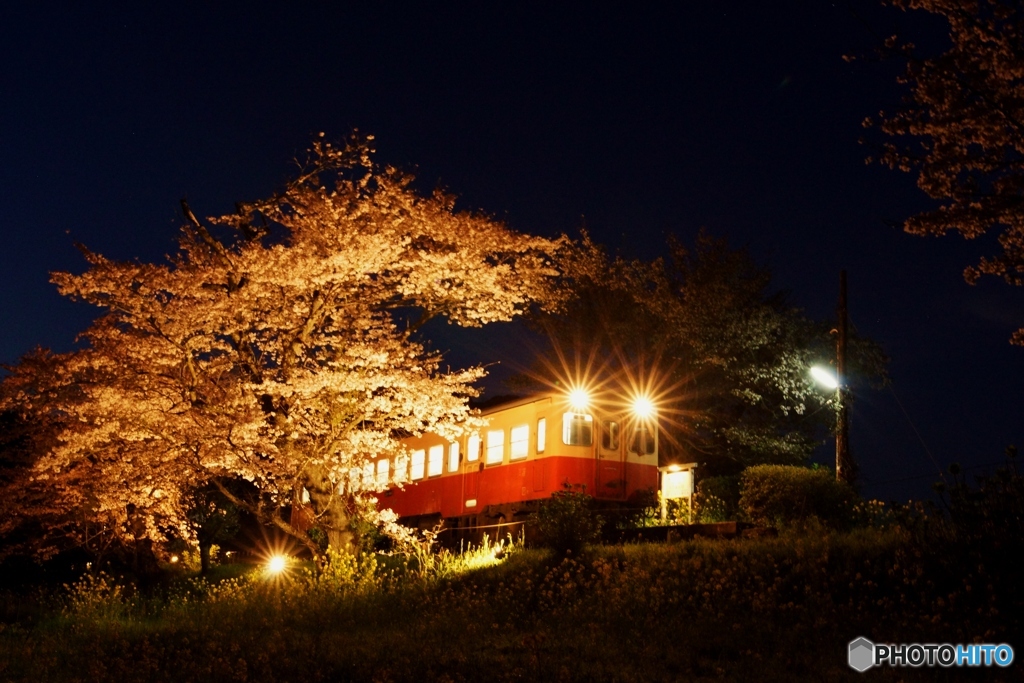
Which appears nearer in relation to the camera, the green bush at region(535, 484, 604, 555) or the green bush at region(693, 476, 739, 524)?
the green bush at region(535, 484, 604, 555)

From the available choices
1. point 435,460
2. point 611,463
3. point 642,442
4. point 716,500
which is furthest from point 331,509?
point 642,442

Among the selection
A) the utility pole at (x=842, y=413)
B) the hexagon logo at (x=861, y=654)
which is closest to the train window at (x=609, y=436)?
the utility pole at (x=842, y=413)

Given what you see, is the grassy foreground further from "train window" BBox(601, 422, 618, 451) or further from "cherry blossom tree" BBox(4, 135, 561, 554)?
"train window" BBox(601, 422, 618, 451)

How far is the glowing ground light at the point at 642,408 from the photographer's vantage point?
22.1 meters

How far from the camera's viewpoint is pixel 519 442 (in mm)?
21719

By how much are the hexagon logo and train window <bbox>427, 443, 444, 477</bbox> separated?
16.3 m

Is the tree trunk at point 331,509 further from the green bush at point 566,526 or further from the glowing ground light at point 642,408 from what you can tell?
the glowing ground light at point 642,408

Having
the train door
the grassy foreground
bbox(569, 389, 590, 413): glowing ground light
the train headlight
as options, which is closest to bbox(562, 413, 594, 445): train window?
bbox(569, 389, 590, 413): glowing ground light

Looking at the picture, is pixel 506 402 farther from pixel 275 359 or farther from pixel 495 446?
pixel 275 359

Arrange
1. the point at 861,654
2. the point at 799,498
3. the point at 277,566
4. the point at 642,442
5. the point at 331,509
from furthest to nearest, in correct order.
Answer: the point at 642,442 < the point at 331,509 < the point at 277,566 < the point at 799,498 < the point at 861,654

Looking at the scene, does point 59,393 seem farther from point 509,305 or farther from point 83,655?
point 509,305

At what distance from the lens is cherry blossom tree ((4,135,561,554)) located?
16.5 metres

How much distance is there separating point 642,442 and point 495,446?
345cm

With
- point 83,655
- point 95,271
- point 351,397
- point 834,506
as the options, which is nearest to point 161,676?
point 83,655
